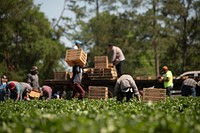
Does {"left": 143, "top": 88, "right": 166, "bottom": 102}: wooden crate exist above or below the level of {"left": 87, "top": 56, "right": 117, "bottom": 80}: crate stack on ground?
below

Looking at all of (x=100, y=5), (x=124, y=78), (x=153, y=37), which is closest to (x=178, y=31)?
(x=153, y=37)

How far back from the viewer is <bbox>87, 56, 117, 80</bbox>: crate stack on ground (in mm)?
19391

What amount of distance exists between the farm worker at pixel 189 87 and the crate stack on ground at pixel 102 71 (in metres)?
3.68

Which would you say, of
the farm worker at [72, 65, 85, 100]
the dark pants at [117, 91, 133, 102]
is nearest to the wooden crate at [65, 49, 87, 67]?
the farm worker at [72, 65, 85, 100]

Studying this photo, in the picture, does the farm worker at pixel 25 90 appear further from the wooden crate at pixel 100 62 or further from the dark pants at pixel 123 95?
the dark pants at pixel 123 95

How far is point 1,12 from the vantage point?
39.3 metres

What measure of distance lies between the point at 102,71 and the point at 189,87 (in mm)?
4545

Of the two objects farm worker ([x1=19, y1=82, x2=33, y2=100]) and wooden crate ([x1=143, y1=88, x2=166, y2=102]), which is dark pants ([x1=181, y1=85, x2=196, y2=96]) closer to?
wooden crate ([x1=143, y1=88, x2=166, y2=102])

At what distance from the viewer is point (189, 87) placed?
17391mm

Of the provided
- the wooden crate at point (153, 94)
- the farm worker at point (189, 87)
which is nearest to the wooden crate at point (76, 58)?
the wooden crate at point (153, 94)

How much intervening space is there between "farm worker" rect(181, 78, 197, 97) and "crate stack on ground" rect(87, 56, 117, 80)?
3685 millimetres

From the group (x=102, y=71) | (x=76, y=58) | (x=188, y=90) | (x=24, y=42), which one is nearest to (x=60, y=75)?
(x=102, y=71)

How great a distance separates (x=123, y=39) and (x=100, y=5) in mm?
7106

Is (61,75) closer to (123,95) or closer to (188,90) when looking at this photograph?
(188,90)
